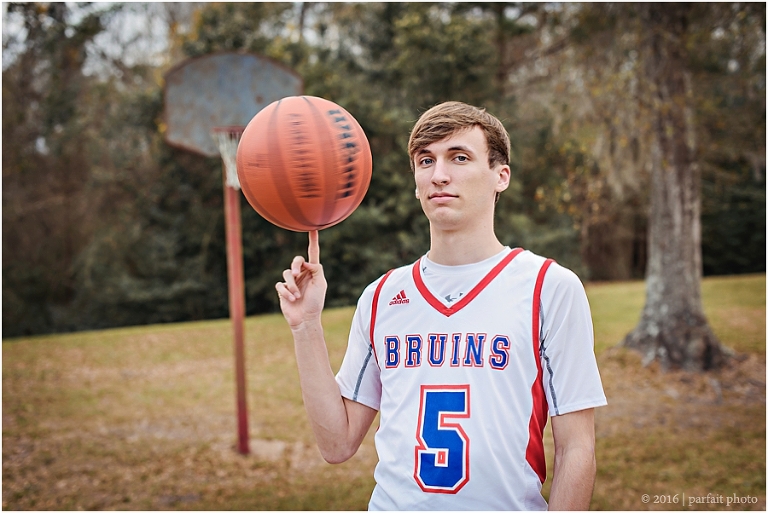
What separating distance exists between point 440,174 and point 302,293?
0.50 metres

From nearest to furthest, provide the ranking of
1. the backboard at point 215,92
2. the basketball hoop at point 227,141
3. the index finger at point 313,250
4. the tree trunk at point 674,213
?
the index finger at point 313,250 → the basketball hoop at point 227,141 → the backboard at point 215,92 → the tree trunk at point 674,213

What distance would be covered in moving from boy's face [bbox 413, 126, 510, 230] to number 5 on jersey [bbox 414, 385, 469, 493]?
0.45 metres

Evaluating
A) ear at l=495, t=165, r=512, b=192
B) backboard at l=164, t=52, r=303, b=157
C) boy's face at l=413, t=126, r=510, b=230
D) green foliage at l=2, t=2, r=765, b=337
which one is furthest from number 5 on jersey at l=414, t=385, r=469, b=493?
green foliage at l=2, t=2, r=765, b=337

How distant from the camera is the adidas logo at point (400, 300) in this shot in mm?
1731

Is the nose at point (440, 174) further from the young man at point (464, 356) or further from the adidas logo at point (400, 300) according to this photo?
the adidas logo at point (400, 300)

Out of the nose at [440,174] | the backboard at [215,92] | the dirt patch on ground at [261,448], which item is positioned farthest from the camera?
the backboard at [215,92]

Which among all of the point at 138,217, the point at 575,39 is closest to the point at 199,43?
the point at 138,217

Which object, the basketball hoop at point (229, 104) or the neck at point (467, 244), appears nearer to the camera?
the neck at point (467, 244)

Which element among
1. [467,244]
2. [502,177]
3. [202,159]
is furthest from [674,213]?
[202,159]

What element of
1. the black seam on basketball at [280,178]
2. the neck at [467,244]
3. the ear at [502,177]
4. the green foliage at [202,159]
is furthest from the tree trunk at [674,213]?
the black seam on basketball at [280,178]

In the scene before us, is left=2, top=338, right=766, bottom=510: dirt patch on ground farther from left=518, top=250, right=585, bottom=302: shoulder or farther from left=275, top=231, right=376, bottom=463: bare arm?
left=518, top=250, right=585, bottom=302: shoulder

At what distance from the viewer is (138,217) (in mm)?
13141

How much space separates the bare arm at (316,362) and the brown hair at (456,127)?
16.2 inches

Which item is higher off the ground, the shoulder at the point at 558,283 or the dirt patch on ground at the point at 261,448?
the shoulder at the point at 558,283
